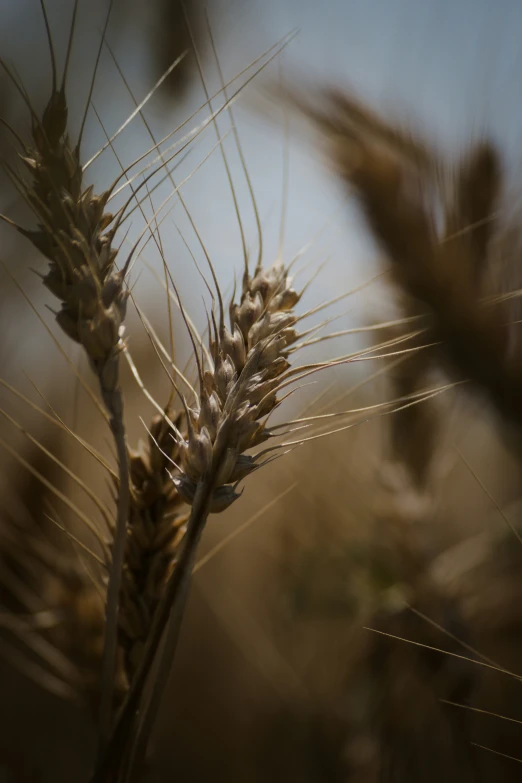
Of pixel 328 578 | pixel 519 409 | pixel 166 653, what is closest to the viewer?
pixel 166 653

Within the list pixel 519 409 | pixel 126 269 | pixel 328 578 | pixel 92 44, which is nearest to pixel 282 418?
pixel 328 578

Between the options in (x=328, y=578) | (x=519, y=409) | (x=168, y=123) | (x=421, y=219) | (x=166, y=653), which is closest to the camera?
(x=166, y=653)

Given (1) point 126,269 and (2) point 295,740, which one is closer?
(1) point 126,269

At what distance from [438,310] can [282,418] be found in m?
0.43

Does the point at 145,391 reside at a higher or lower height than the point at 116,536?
higher

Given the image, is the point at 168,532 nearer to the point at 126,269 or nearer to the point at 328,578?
the point at 126,269

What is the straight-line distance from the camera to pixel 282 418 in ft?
3.39

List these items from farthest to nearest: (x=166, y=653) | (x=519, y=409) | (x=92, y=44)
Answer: (x=92, y=44), (x=519, y=409), (x=166, y=653)

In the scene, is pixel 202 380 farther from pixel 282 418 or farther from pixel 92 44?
pixel 92 44

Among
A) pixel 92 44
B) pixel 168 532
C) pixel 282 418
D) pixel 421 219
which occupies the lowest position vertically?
pixel 168 532

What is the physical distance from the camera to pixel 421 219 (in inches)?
30.6

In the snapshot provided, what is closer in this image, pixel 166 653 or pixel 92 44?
pixel 166 653

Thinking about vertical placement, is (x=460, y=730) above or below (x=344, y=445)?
below

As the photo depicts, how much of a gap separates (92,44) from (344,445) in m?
1.02
